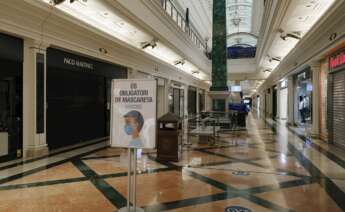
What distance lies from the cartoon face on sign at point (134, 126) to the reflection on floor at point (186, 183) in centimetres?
Result: 85

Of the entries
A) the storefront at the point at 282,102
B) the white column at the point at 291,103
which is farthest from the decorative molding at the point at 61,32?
the storefront at the point at 282,102

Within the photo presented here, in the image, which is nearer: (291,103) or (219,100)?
(219,100)

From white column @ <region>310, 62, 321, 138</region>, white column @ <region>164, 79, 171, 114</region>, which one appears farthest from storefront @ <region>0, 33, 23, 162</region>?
white column @ <region>164, 79, 171, 114</region>

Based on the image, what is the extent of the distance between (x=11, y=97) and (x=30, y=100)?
342 mm

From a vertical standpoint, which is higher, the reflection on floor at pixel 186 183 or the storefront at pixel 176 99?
the storefront at pixel 176 99

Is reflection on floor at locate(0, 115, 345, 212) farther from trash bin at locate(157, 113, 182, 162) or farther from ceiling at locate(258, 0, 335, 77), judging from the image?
ceiling at locate(258, 0, 335, 77)

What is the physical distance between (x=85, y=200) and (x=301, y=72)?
10.1 meters

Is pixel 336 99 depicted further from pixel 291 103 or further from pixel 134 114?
pixel 134 114

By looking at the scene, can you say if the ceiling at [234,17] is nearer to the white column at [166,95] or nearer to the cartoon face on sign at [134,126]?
the white column at [166,95]

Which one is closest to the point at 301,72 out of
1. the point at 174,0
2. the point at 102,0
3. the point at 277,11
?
the point at 277,11

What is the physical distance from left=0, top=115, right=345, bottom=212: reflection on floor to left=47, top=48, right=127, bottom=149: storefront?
1185 mm

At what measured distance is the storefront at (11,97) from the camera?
4578 millimetres

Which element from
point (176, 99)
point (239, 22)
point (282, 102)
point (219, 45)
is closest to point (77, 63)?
point (219, 45)

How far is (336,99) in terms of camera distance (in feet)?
21.4
